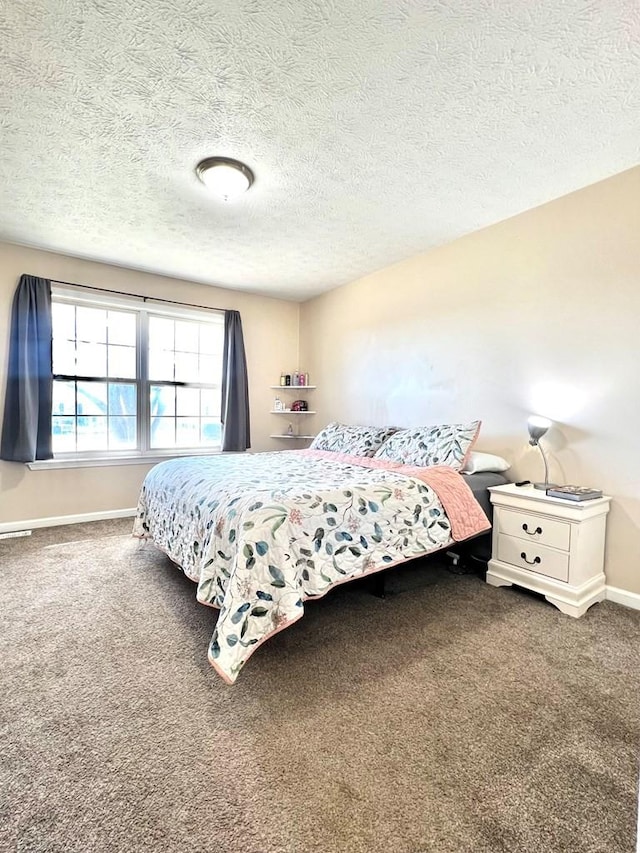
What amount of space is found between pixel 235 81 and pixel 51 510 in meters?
3.68

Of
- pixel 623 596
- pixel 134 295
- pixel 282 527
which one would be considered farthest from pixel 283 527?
pixel 134 295

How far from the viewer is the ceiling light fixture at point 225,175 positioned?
2227 mm

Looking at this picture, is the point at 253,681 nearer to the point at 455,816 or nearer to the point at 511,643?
the point at 455,816

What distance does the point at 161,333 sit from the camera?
14.0ft

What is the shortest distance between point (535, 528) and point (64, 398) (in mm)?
4079

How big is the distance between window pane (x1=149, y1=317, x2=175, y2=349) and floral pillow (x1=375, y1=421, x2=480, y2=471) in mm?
2657

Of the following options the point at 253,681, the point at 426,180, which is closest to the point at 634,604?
the point at 253,681

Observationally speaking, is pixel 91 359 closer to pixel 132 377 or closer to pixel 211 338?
pixel 132 377

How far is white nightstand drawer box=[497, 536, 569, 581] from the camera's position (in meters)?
2.20

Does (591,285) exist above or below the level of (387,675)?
above

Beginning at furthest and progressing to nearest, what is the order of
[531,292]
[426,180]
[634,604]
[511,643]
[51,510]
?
[51,510], [531,292], [426,180], [634,604], [511,643]

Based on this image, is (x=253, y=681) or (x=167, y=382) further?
(x=167, y=382)

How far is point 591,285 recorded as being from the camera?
245cm

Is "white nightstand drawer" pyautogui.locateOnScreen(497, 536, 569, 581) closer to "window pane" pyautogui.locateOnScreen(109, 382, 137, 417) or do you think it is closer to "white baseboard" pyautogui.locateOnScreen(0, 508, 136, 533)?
"white baseboard" pyautogui.locateOnScreen(0, 508, 136, 533)
